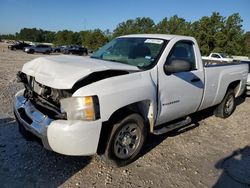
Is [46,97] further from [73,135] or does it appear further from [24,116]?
[73,135]

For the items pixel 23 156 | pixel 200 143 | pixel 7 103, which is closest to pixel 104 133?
pixel 23 156

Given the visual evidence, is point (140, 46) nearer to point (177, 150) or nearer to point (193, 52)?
point (193, 52)

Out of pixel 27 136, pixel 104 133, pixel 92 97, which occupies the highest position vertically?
pixel 92 97

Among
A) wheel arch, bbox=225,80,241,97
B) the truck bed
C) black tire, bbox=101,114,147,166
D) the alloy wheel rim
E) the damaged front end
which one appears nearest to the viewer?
the damaged front end

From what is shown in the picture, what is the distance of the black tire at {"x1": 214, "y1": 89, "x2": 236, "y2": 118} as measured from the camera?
6.21 m

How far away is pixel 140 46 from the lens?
4414 millimetres

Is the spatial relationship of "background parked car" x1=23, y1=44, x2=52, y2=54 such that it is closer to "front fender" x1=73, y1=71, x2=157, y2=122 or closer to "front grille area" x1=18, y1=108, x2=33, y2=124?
"front grille area" x1=18, y1=108, x2=33, y2=124

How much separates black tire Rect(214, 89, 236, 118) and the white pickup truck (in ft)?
4.97

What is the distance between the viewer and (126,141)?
3.62 m

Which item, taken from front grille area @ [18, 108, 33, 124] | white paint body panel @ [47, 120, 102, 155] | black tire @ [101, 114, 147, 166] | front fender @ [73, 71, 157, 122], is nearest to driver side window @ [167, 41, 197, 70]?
front fender @ [73, 71, 157, 122]

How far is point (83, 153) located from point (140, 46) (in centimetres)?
219

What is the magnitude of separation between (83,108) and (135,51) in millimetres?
1821

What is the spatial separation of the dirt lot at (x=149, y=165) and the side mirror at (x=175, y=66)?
1.37 m

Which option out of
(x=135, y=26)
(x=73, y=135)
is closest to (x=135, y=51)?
(x=73, y=135)
